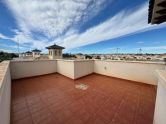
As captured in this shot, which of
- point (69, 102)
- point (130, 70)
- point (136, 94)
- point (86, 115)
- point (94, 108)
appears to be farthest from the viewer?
point (130, 70)

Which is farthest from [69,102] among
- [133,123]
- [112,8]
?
[112,8]

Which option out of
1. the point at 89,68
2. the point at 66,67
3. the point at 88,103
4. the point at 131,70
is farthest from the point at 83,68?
the point at 88,103

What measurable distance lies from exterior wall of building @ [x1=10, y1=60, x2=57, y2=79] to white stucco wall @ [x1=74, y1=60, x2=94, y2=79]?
226 centimetres

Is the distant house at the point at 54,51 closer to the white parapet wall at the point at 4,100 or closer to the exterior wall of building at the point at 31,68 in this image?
the exterior wall of building at the point at 31,68

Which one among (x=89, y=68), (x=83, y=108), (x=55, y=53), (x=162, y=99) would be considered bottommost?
(x=83, y=108)

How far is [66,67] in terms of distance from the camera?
18.2 feet

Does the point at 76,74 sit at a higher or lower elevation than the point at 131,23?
lower

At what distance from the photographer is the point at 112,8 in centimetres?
565

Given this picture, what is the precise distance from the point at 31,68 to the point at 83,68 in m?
3.35

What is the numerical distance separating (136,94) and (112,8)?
547 cm

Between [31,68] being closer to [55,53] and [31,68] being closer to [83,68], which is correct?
[55,53]

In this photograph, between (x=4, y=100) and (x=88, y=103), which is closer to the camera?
(x=4, y=100)

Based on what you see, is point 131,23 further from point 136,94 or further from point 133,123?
point 133,123

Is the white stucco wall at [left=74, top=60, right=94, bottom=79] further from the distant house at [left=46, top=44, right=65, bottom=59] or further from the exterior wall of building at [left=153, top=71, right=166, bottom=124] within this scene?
the exterior wall of building at [left=153, top=71, right=166, bottom=124]
